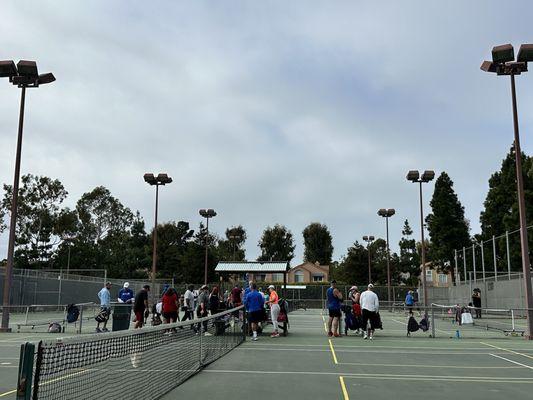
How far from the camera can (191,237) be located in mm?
96062

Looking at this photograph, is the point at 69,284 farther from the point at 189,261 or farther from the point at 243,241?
the point at 243,241

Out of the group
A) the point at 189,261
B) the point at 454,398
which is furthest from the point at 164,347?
the point at 189,261

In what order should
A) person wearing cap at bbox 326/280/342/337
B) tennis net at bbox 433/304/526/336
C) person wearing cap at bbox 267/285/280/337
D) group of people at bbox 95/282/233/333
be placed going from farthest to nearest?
tennis net at bbox 433/304/526/336, person wearing cap at bbox 267/285/280/337, person wearing cap at bbox 326/280/342/337, group of people at bbox 95/282/233/333

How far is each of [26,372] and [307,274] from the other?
85271mm

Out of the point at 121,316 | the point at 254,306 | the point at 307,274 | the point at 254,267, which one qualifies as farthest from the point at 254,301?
the point at 307,274

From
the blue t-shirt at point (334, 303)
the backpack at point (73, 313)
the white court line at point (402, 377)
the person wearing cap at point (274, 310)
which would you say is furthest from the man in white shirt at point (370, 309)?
the backpack at point (73, 313)

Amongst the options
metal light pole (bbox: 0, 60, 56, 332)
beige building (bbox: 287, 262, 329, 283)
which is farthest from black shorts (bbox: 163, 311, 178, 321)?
beige building (bbox: 287, 262, 329, 283)

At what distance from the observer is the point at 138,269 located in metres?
83.0

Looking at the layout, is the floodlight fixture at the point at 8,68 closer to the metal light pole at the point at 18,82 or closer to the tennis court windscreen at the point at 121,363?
the metal light pole at the point at 18,82

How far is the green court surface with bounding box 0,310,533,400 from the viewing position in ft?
27.8

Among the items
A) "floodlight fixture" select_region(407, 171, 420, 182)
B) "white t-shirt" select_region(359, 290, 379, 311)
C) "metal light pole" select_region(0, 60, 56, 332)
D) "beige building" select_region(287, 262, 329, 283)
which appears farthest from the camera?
"beige building" select_region(287, 262, 329, 283)

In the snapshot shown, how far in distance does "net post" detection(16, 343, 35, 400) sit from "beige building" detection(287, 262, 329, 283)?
278ft

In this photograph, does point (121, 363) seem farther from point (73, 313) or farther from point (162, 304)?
point (73, 313)

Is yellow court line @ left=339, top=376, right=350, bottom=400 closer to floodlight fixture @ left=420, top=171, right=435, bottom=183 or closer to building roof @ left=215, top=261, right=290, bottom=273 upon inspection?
building roof @ left=215, top=261, right=290, bottom=273
